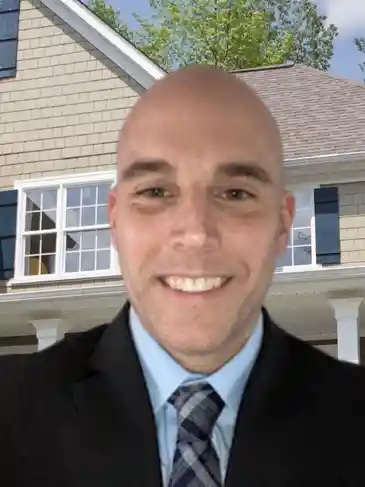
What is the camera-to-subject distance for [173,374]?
90cm

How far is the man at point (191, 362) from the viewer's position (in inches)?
32.7

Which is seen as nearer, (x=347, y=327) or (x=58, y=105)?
(x=347, y=327)

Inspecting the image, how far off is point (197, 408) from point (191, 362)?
0.06m

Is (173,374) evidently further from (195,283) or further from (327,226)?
(327,226)

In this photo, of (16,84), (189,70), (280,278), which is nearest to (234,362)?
(189,70)

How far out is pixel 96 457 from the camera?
0.82 m

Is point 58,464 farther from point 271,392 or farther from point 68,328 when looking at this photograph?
point 68,328

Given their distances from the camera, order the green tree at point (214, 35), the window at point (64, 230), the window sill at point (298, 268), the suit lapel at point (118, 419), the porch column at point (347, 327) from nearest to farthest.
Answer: the suit lapel at point (118, 419)
the porch column at point (347, 327)
the window sill at point (298, 268)
the window at point (64, 230)
the green tree at point (214, 35)

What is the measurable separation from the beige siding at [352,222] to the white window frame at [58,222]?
225 centimetres

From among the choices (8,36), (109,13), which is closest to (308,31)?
(109,13)

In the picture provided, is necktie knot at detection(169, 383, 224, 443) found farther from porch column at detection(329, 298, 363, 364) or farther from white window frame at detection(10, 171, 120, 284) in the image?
white window frame at detection(10, 171, 120, 284)

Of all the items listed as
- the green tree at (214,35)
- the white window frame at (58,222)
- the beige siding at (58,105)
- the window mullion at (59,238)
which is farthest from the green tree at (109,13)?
the window mullion at (59,238)

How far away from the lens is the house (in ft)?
24.6

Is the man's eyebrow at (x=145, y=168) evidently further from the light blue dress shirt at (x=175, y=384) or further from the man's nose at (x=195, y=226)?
the light blue dress shirt at (x=175, y=384)
